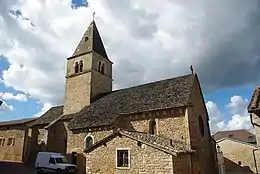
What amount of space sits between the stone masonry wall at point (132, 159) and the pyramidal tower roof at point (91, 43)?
58.0 feet

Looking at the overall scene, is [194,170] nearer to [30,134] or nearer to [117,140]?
[117,140]

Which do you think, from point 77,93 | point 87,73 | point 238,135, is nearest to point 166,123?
point 87,73

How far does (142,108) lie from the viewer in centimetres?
2123

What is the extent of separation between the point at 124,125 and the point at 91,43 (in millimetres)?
14537

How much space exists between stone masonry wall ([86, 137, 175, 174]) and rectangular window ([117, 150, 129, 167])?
0.32 metres

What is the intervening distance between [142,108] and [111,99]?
5926 mm

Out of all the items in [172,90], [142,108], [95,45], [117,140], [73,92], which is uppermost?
[95,45]

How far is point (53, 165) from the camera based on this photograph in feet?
63.7

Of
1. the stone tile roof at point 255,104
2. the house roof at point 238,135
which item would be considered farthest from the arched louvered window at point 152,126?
the house roof at point 238,135

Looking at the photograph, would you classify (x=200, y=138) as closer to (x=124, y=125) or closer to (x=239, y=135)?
(x=124, y=125)

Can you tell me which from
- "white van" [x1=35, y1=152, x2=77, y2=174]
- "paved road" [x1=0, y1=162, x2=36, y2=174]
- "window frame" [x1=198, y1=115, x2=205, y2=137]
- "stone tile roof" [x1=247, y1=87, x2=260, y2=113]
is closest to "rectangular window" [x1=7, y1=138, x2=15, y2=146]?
"paved road" [x1=0, y1=162, x2=36, y2=174]

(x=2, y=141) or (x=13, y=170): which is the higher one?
(x=2, y=141)

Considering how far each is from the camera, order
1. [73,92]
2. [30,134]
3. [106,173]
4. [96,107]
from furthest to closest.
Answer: [73,92] < [30,134] < [96,107] < [106,173]

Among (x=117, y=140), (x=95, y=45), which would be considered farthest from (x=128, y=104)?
(x=95, y=45)
